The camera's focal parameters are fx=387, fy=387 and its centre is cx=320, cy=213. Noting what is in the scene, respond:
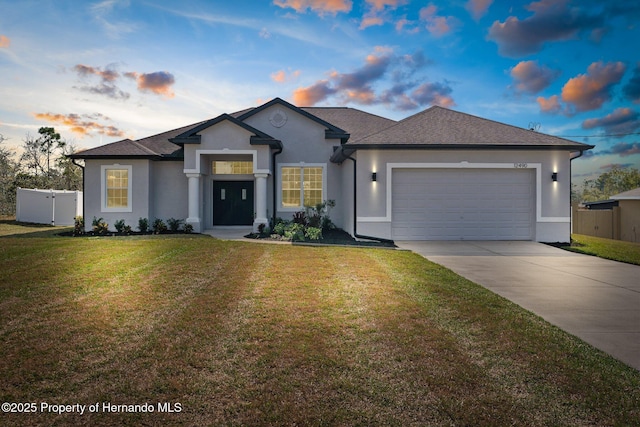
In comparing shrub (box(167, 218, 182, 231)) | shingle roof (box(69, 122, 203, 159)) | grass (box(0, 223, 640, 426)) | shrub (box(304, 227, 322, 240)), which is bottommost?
grass (box(0, 223, 640, 426))

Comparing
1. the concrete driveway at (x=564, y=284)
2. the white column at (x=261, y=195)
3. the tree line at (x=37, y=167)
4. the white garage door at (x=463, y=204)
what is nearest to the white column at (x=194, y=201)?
the white column at (x=261, y=195)

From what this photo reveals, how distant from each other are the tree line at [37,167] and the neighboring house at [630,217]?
39.9m

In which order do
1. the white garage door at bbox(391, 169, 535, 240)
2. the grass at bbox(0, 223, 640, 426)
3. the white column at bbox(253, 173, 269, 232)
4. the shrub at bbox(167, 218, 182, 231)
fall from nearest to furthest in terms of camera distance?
the grass at bbox(0, 223, 640, 426) < the white garage door at bbox(391, 169, 535, 240) < the white column at bbox(253, 173, 269, 232) < the shrub at bbox(167, 218, 182, 231)

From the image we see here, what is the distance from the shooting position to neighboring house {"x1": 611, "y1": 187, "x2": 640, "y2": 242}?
1858 centimetres

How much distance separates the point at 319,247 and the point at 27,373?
839 centimetres

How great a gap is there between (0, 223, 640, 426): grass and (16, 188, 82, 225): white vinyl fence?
1902 centimetres

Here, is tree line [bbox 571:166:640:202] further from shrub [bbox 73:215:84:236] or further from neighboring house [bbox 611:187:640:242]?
shrub [bbox 73:215:84:236]

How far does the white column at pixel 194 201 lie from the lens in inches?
599

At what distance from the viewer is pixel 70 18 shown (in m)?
12.7

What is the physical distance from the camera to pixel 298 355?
382 centimetres

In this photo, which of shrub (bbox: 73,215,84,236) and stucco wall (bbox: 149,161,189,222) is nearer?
shrub (bbox: 73,215,84,236)

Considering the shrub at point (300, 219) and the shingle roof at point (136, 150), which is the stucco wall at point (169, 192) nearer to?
the shingle roof at point (136, 150)

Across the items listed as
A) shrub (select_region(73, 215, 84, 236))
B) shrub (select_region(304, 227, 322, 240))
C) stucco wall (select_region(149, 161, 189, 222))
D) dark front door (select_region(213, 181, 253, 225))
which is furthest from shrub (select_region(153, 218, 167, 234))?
shrub (select_region(304, 227, 322, 240))

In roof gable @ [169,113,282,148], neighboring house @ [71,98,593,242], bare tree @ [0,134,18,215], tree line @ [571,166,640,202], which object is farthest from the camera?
tree line @ [571,166,640,202]
